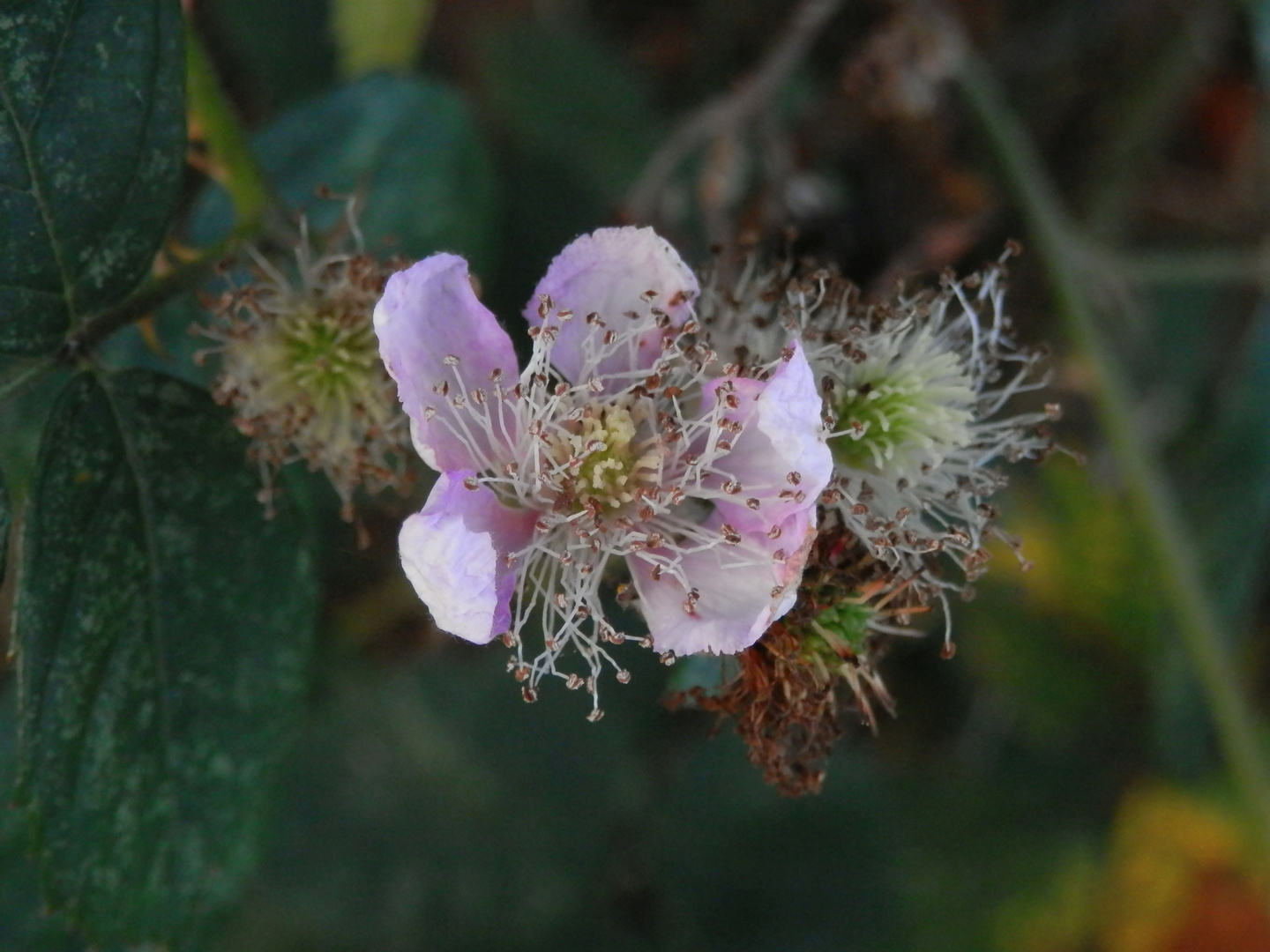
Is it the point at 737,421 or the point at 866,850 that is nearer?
the point at 737,421

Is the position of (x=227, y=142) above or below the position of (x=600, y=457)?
above

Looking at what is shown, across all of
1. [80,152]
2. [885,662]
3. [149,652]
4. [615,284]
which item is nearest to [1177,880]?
[885,662]

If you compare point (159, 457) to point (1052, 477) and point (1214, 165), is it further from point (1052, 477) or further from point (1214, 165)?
point (1214, 165)

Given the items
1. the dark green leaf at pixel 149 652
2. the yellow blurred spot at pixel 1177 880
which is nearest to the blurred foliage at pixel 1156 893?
the yellow blurred spot at pixel 1177 880

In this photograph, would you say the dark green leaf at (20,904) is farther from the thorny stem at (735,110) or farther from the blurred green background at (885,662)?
the thorny stem at (735,110)

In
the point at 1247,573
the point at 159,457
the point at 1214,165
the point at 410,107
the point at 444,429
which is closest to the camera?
the point at 444,429

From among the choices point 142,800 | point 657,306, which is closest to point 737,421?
point 657,306

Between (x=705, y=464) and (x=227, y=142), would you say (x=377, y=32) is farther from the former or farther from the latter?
(x=705, y=464)
